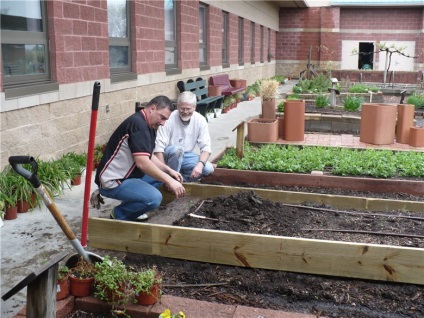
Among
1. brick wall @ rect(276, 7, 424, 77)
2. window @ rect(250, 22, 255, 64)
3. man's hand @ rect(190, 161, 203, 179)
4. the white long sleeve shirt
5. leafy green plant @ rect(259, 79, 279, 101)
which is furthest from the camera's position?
brick wall @ rect(276, 7, 424, 77)

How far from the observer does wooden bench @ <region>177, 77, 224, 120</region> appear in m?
12.2

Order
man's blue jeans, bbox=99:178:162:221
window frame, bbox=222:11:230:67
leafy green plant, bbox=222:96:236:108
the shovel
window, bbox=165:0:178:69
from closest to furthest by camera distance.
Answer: the shovel
man's blue jeans, bbox=99:178:162:221
window, bbox=165:0:178:69
leafy green plant, bbox=222:96:236:108
window frame, bbox=222:11:230:67

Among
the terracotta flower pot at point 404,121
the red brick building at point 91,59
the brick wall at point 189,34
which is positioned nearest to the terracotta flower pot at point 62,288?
the red brick building at point 91,59

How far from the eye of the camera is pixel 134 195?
488 centimetres

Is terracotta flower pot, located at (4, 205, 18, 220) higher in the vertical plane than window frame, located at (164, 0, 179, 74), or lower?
lower

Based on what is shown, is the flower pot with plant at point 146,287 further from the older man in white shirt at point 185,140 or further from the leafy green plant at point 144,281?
the older man in white shirt at point 185,140

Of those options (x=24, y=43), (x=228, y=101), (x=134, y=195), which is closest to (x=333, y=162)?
(x=134, y=195)

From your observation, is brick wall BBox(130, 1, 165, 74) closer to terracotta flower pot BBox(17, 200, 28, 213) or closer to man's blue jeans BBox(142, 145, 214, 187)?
man's blue jeans BBox(142, 145, 214, 187)

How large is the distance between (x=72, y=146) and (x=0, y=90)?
188 centimetres

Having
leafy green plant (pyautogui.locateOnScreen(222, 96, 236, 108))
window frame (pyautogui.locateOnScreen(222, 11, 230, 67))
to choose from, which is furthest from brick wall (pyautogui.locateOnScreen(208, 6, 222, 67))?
window frame (pyautogui.locateOnScreen(222, 11, 230, 67))

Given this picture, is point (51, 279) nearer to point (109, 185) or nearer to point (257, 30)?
point (109, 185)

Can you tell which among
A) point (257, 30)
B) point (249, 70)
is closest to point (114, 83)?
point (249, 70)

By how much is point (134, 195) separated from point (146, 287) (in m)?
1.52

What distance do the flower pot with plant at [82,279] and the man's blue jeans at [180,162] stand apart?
1.89 meters
